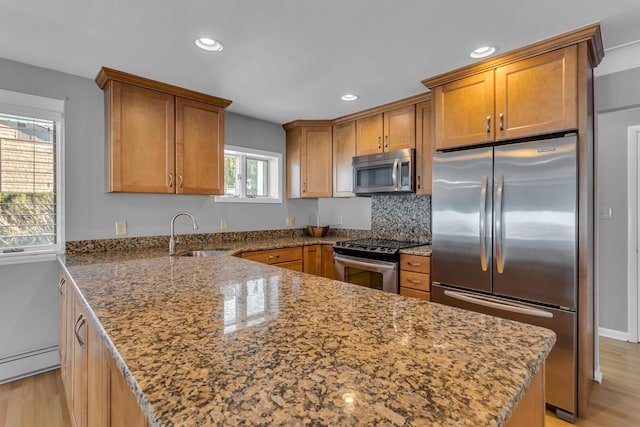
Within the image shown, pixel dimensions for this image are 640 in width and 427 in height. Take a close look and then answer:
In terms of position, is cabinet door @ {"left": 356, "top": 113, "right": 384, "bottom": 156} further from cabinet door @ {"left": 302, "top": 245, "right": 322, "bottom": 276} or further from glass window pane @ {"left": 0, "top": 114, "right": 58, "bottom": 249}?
glass window pane @ {"left": 0, "top": 114, "right": 58, "bottom": 249}

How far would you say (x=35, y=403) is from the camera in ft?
6.81

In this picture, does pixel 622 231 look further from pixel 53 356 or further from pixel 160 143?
pixel 53 356

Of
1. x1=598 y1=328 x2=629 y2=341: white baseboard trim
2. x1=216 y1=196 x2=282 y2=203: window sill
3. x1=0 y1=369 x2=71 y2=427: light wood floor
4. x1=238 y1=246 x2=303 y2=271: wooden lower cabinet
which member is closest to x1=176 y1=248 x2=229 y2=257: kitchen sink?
x1=238 y1=246 x2=303 y2=271: wooden lower cabinet

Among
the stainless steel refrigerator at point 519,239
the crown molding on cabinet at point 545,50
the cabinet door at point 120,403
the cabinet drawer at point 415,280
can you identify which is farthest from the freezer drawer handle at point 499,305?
the cabinet door at point 120,403

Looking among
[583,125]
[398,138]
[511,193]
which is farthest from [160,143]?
[583,125]

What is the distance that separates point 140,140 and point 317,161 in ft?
6.20

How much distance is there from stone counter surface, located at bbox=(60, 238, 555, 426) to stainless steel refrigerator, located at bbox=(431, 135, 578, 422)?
1359 mm

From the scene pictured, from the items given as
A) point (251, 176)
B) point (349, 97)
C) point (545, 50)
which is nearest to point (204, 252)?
point (251, 176)

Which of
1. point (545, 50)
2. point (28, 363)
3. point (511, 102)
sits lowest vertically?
point (28, 363)

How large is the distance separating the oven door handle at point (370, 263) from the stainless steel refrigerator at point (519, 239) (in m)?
0.46

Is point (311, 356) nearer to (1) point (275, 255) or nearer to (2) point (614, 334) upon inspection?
(1) point (275, 255)

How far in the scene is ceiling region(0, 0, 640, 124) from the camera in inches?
66.1

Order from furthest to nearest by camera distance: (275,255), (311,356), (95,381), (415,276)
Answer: (275,255)
(415,276)
(95,381)
(311,356)

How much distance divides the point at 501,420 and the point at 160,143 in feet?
9.56
